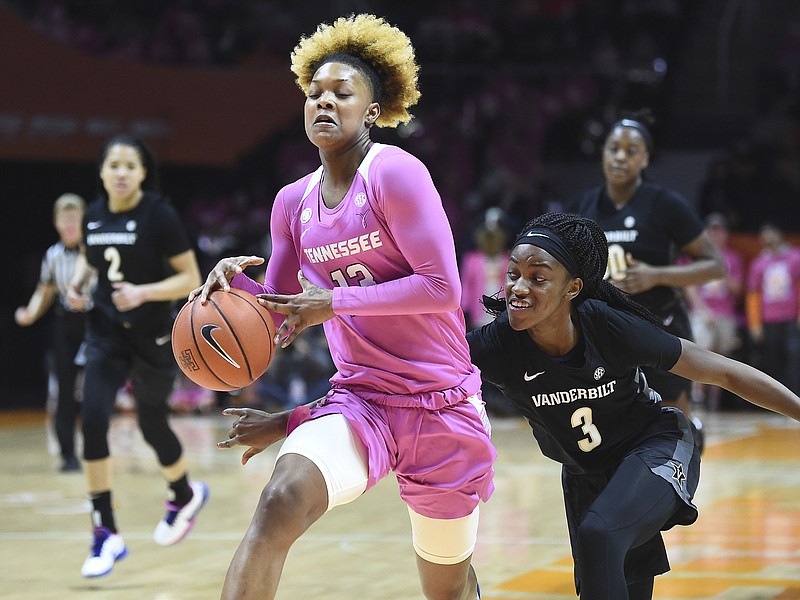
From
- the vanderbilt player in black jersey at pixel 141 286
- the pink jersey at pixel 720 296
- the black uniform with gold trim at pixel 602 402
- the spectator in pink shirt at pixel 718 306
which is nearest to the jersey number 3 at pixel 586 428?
the black uniform with gold trim at pixel 602 402

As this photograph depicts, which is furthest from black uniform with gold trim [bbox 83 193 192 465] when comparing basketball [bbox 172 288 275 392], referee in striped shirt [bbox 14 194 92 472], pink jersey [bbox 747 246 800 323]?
pink jersey [bbox 747 246 800 323]

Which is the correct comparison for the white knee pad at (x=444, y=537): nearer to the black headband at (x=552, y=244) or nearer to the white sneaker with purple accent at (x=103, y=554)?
the black headband at (x=552, y=244)

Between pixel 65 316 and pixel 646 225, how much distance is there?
213 inches

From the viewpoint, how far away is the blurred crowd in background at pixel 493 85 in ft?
49.6

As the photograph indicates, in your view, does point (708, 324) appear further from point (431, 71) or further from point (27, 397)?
point (27, 397)

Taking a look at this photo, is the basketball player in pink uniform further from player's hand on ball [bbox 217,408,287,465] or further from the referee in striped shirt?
the referee in striped shirt

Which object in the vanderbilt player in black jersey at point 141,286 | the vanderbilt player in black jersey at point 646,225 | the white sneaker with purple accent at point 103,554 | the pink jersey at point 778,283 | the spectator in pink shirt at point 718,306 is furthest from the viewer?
the spectator in pink shirt at point 718,306

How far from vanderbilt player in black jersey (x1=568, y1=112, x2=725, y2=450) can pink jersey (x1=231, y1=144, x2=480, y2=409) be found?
7.08ft

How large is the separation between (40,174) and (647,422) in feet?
45.0

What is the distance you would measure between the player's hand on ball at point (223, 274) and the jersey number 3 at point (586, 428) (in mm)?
1098

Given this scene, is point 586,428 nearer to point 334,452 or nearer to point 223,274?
point 334,452

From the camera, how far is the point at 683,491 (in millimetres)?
3578

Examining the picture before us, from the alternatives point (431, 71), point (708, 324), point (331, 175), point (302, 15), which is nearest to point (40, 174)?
point (302, 15)

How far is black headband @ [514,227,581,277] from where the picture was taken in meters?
3.59
